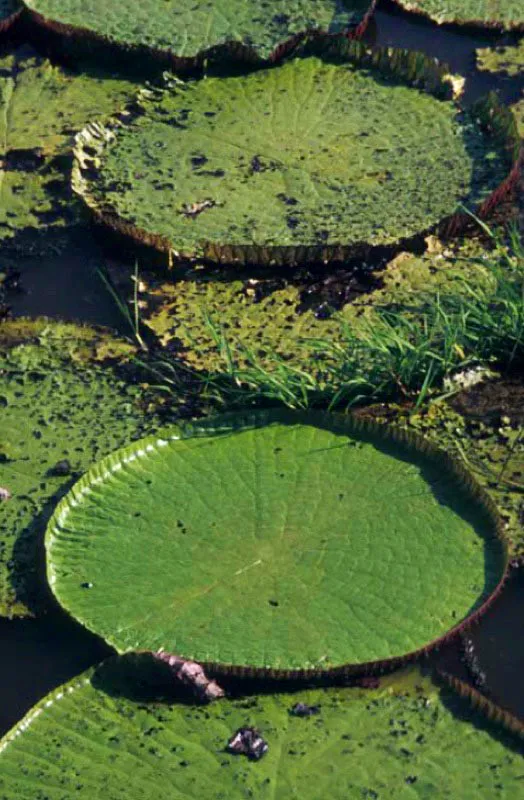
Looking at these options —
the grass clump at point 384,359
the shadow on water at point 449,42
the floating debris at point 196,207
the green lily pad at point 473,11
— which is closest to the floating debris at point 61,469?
the grass clump at point 384,359

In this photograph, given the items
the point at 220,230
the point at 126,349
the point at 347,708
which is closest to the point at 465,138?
the point at 220,230

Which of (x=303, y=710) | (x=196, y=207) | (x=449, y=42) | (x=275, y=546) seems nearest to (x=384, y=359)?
(x=275, y=546)

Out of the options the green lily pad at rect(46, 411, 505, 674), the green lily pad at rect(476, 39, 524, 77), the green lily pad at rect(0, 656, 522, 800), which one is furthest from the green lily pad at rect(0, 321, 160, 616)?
the green lily pad at rect(476, 39, 524, 77)

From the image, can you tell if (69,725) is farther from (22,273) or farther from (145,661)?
(22,273)

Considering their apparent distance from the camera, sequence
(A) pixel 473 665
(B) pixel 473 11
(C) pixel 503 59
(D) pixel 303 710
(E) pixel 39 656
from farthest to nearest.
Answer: (B) pixel 473 11, (C) pixel 503 59, (E) pixel 39 656, (A) pixel 473 665, (D) pixel 303 710

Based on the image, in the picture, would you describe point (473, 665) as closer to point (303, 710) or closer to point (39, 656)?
point (303, 710)

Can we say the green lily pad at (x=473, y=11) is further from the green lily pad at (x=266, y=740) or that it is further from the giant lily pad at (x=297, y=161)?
the green lily pad at (x=266, y=740)

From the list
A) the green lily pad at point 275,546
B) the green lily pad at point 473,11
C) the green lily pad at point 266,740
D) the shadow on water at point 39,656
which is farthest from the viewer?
the green lily pad at point 473,11
